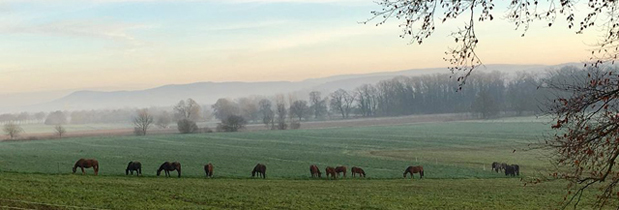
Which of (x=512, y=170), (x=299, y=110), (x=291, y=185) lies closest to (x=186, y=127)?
(x=299, y=110)

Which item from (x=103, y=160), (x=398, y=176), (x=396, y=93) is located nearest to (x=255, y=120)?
(x=396, y=93)

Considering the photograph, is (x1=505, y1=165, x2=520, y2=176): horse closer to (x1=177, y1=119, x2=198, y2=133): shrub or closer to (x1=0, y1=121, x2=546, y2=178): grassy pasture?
(x1=0, y1=121, x2=546, y2=178): grassy pasture

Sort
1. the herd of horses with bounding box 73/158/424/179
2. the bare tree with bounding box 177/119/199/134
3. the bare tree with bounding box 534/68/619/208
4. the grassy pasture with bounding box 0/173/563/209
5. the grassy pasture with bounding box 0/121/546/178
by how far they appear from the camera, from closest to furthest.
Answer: the bare tree with bounding box 534/68/619/208
the grassy pasture with bounding box 0/173/563/209
the herd of horses with bounding box 73/158/424/179
the grassy pasture with bounding box 0/121/546/178
the bare tree with bounding box 177/119/199/134

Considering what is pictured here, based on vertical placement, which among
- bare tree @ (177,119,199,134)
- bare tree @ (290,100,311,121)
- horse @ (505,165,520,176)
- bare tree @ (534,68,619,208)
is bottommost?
horse @ (505,165,520,176)

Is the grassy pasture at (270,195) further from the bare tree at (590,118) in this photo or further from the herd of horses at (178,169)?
the bare tree at (590,118)

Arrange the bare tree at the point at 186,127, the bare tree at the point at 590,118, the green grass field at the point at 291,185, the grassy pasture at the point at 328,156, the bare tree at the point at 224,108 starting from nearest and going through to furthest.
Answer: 1. the bare tree at the point at 590,118
2. the green grass field at the point at 291,185
3. the grassy pasture at the point at 328,156
4. the bare tree at the point at 186,127
5. the bare tree at the point at 224,108

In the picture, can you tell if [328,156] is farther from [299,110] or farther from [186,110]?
[186,110]

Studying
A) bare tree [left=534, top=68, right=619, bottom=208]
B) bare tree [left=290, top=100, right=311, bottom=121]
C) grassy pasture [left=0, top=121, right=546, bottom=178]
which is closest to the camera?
bare tree [left=534, top=68, right=619, bottom=208]

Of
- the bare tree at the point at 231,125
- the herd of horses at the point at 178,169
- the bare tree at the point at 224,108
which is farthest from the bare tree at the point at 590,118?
the bare tree at the point at 224,108

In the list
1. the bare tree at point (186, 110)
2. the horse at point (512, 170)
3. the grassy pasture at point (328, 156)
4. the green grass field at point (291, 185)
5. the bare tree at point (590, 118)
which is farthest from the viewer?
the bare tree at point (186, 110)

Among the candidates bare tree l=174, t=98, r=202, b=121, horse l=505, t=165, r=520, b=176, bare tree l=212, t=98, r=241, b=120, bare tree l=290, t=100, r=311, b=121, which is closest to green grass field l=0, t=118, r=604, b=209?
horse l=505, t=165, r=520, b=176

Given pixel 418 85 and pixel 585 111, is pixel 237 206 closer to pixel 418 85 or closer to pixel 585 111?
pixel 585 111

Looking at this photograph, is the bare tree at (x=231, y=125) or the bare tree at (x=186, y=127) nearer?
the bare tree at (x=186, y=127)

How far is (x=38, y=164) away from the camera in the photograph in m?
39.7
